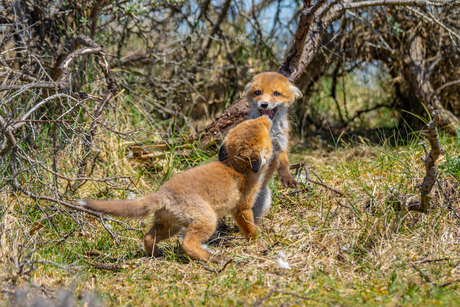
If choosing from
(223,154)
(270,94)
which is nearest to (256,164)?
(223,154)

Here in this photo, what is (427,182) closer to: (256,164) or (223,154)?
(256,164)

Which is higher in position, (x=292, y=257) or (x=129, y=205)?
(x=129, y=205)

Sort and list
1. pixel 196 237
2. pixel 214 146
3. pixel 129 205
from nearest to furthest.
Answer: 1. pixel 129 205
2. pixel 196 237
3. pixel 214 146

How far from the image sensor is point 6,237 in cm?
340

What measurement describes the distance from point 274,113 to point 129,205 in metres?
2.51

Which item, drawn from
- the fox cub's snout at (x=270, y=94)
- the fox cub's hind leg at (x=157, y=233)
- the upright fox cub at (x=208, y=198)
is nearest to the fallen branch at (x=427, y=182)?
the upright fox cub at (x=208, y=198)

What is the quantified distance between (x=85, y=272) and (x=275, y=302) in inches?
67.1

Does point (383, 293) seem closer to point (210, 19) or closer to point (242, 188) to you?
point (242, 188)

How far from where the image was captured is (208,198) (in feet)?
12.1

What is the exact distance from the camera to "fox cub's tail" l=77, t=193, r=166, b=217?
3039mm

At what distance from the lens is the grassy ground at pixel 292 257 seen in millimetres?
2887

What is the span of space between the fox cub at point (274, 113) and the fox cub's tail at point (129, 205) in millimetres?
1508

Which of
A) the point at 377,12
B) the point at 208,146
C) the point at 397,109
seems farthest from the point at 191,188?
the point at 397,109

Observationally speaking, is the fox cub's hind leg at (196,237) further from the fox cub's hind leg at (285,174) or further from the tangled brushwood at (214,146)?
the fox cub's hind leg at (285,174)
